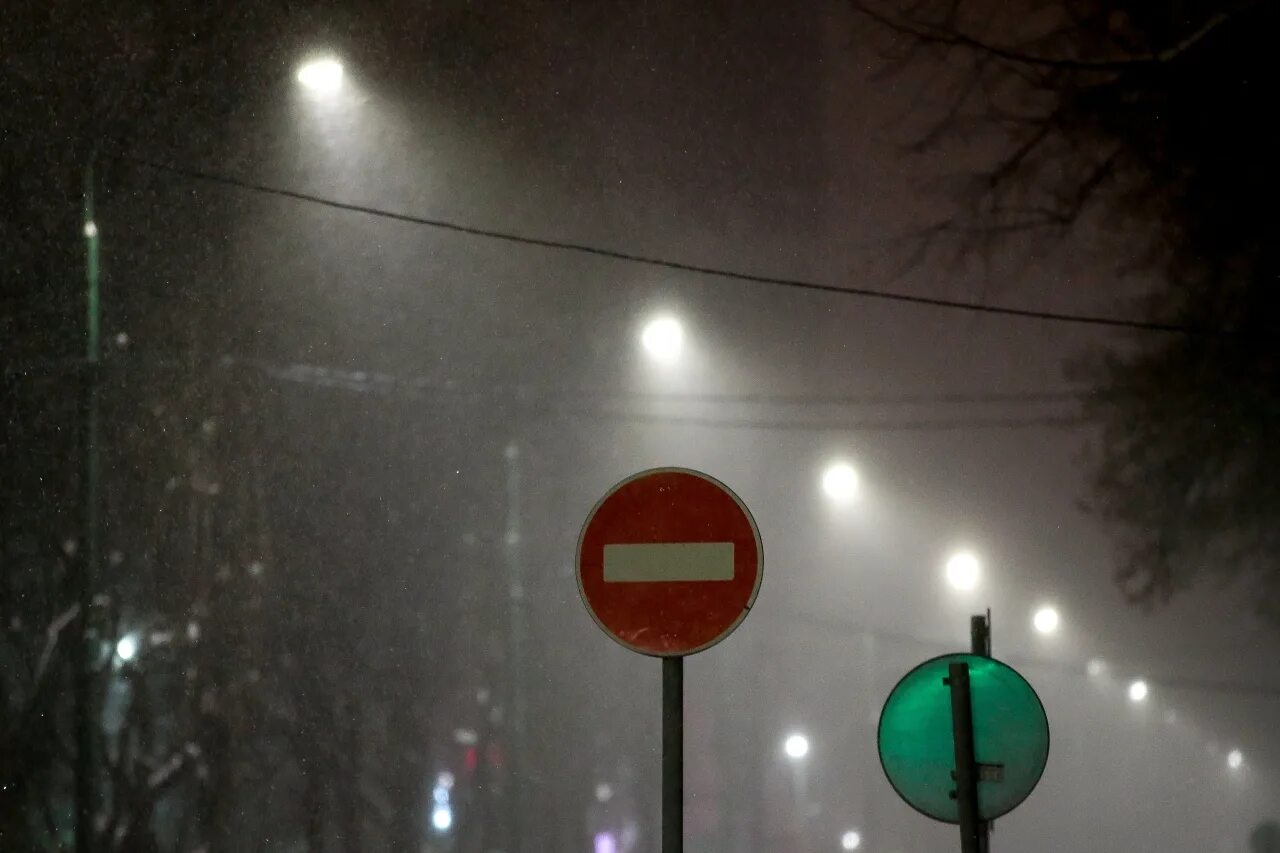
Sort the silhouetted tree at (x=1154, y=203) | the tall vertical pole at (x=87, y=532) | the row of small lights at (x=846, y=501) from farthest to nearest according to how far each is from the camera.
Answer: the tall vertical pole at (x=87, y=532) → the silhouetted tree at (x=1154, y=203) → the row of small lights at (x=846, y=501)

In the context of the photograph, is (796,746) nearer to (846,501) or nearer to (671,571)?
(846,501)

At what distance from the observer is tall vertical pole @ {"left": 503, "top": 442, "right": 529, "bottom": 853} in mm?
6625

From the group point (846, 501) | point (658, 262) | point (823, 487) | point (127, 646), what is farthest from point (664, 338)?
point (127, 646)

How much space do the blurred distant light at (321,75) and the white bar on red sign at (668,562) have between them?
5172 millimetres

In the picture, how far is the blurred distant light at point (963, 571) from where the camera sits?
6273mm

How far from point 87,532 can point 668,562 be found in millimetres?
5339

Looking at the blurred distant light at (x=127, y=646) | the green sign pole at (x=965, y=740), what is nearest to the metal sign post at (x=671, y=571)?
the green sign pole at (x=965, y=740)

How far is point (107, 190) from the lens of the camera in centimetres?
705

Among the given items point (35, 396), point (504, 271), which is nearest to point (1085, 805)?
point (504, 271)

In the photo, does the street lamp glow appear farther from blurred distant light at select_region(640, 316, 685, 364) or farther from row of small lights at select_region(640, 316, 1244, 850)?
blurred distant light at select_region(640, 316, 685, 364)

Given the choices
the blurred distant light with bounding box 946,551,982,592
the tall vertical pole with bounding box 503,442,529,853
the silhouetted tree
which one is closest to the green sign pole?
the blurred distant light with bounding box 946,551,982,592

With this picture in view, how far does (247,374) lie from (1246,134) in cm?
569

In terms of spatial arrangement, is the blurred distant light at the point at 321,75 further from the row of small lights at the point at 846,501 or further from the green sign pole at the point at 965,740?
the green sign pole at the point at 965,740

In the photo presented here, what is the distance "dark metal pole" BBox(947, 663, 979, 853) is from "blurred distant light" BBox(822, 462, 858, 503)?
11.0 feet
